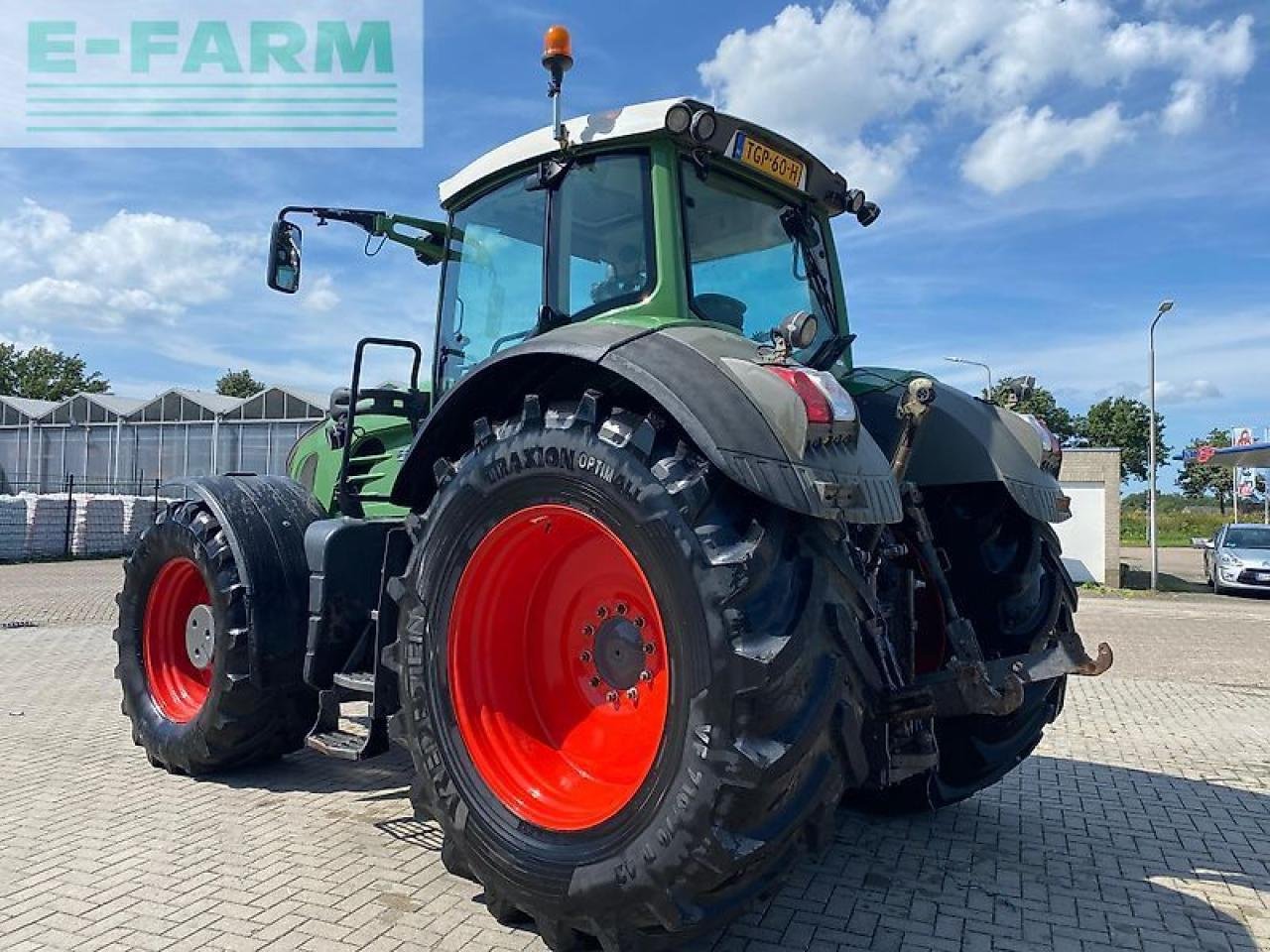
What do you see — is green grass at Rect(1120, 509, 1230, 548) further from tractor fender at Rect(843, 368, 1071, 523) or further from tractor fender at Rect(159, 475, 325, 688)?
tractor fender at Rect(159, 475, 325, 688)

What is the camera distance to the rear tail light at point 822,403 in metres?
2.67

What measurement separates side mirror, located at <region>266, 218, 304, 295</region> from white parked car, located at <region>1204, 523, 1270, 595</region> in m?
19.7

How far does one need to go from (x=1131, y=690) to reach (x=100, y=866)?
7732 millimetres

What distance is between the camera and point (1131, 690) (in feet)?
27.0

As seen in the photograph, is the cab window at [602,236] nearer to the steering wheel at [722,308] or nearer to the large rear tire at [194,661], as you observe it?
the steering wheel at [722,308]

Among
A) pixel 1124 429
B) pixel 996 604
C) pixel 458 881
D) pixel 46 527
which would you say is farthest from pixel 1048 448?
pixel 1124 429

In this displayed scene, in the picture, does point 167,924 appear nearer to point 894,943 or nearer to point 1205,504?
point 894,943

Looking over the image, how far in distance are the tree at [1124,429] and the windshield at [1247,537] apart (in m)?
24.9

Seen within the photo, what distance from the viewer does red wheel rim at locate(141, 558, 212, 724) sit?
16.9ft

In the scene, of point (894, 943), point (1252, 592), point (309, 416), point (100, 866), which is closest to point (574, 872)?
point (894, 943)

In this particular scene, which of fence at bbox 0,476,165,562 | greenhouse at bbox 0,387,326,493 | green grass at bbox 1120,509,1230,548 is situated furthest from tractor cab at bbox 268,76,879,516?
green grass at bbox 1120,509,1230,548

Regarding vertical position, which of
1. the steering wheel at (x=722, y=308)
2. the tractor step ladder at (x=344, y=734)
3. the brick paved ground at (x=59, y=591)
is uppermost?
the steering wheel at (x=722, y=308)

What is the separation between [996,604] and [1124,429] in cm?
4623

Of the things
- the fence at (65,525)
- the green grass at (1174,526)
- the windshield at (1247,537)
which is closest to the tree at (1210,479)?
the green grass at (1174,526)
